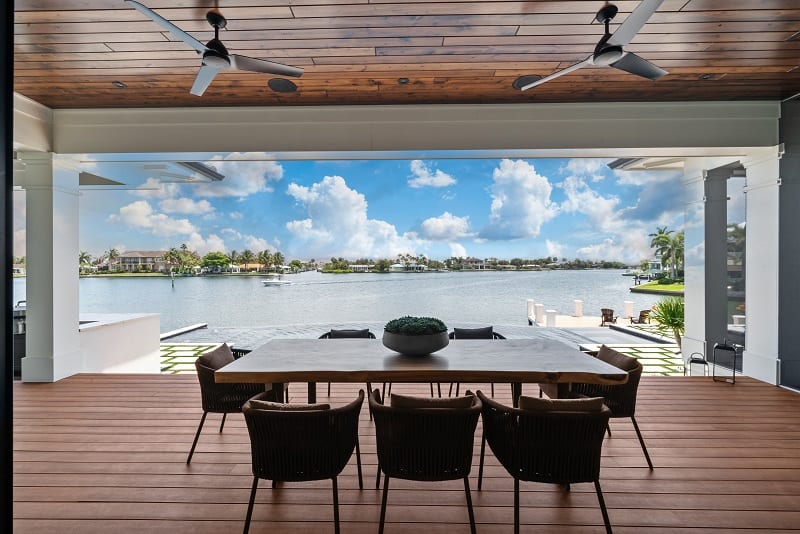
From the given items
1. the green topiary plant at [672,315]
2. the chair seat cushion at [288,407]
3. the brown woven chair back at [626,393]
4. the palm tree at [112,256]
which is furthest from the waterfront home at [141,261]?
the brown woven chair back at [626,393]

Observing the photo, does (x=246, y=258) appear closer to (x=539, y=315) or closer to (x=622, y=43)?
(x=539, y=315)

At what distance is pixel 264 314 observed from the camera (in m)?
29.7

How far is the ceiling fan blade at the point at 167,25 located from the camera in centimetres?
217

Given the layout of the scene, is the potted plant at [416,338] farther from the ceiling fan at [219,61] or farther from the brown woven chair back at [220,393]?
the ceiling fan at [219,61]

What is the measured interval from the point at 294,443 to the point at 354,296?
30722 mm

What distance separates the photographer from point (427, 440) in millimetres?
1927

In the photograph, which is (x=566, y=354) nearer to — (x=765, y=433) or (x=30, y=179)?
(x=765, y=433)

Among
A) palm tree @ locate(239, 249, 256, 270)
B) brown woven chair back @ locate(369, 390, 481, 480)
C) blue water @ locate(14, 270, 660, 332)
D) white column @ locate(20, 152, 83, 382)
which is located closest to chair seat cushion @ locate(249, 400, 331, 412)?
brown woven chair back @ locate(369, 390, 481, 480)

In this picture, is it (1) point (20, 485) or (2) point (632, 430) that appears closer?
(1) point (20, 485)

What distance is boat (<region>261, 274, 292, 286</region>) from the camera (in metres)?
27.3

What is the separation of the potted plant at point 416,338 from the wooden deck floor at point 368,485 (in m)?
0.74

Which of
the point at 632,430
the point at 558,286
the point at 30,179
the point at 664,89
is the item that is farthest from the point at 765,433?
the point at 558,286

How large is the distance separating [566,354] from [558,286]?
27.3m

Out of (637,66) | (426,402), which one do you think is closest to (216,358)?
(426,402)
